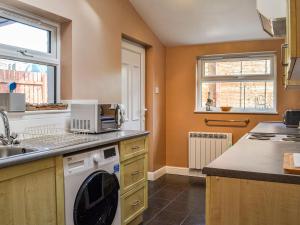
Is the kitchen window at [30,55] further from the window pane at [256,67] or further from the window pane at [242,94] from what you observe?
the window pane at [256,67]

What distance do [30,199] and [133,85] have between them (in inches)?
105

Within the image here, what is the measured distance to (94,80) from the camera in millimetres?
3105

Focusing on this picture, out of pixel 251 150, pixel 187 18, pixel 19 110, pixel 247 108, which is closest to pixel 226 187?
pixel 251 150

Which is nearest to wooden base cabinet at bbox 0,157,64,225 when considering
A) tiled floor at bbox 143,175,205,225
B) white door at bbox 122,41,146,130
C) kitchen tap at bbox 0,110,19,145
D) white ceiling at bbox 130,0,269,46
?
kitchen tap at bbox 0,110,19,145

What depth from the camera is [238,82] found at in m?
4.51

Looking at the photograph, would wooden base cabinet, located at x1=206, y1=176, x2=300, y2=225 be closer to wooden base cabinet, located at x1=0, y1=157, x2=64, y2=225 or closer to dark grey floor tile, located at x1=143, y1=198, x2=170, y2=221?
wooden base cabinet, located at x1=0, y1=157, x2=64, y2=225

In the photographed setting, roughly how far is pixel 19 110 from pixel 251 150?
1.63m

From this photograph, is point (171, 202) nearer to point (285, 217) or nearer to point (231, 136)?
point (231, 136)

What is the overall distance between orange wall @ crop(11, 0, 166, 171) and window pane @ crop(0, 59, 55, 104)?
134mm

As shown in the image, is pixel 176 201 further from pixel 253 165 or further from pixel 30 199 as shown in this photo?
pixel 253 165

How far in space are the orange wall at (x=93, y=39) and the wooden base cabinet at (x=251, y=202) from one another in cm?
189

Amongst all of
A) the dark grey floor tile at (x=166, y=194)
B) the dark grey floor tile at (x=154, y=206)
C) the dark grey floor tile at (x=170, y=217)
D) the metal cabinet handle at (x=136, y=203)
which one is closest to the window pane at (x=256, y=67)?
the dark grey floor tile at (x=166, y=194)

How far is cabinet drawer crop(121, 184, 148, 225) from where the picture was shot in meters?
2.57

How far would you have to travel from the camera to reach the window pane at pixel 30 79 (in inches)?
93.9
